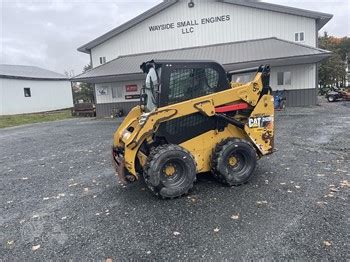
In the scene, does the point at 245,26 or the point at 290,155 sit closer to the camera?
the point at 290,155

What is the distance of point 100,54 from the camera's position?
924 inches

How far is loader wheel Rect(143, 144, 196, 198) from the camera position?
4652 millimetres

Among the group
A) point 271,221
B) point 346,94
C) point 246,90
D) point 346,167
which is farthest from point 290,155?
point 346,94

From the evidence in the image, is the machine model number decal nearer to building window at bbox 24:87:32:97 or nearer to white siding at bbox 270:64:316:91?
white siding at bbox 270:64:316:91

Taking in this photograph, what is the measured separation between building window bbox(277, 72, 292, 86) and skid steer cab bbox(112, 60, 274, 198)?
15.1 metres

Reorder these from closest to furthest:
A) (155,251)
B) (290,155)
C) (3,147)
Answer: (155,251)
(290,155)
(3,147)

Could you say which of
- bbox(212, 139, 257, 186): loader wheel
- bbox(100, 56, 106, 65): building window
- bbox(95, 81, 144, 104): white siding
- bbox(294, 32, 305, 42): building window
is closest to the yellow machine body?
bbox(212, 139, 257, 186): loader wheel

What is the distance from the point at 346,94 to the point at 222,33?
12.7 meters

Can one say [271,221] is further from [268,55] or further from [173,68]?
[268,55]

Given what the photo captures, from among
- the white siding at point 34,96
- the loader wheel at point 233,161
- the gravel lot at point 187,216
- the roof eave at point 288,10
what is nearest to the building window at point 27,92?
the white siding at point 34,96

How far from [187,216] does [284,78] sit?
17516 millimetres

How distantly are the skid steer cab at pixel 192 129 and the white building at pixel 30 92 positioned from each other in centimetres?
2982

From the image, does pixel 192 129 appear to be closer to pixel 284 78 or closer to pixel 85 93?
pixel 284 78

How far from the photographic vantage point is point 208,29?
20.9m
